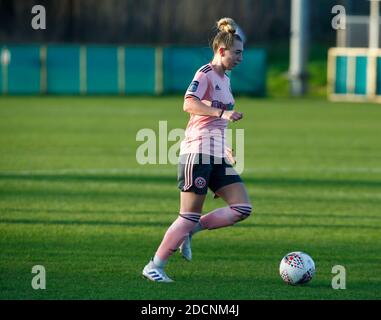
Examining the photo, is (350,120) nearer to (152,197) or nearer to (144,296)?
(152,197)

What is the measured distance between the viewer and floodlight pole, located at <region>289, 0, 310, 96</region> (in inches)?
1479

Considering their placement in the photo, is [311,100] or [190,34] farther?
[190,34]

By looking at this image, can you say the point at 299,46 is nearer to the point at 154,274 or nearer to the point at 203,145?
the point at 203,145

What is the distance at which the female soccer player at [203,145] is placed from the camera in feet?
28.5

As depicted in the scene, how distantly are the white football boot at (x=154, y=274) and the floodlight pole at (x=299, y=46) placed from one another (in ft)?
95.3

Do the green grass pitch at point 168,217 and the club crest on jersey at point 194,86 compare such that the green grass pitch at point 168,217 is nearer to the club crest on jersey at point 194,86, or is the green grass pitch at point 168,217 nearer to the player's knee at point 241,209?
the player's knee at point 241,209

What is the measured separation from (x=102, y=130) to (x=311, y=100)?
47.4ft

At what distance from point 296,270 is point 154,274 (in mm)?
1155

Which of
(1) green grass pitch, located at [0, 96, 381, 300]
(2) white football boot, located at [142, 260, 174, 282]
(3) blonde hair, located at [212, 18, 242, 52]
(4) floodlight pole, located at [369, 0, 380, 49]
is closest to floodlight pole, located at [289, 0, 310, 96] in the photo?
(4) floodlight pole, located at [369, 0, 380, 49]

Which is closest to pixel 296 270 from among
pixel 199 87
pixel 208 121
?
pixel 208 121

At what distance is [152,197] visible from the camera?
14023 mm

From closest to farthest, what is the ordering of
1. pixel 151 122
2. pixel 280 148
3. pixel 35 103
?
pixel 280 148 < pixel 151 122 < pixel 35 103

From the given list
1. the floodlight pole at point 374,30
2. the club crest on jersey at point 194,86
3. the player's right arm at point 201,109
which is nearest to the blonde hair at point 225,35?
the club crest on jersey at point 194,86
